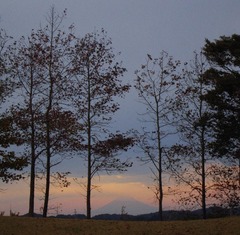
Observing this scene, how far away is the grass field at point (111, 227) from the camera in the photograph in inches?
907

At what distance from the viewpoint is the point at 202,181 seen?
33219 mm

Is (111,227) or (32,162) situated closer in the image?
(111,227)

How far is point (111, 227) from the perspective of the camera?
950 inches

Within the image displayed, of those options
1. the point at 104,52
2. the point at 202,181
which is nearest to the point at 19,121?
the point at 104,52

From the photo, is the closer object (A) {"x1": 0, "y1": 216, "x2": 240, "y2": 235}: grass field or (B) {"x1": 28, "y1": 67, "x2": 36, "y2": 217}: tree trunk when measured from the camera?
(A) {"x1": 0, "y1": 216, "x2": 240, "y2": 235}: grass field

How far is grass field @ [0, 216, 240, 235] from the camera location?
2303 cm

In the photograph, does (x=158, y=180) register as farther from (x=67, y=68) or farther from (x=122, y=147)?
(x=67, y=68)

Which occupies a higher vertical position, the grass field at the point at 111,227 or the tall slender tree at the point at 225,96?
the tall slender tree at the point at 225,96

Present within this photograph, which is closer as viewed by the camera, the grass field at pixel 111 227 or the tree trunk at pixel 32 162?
the grass field at pixel 111 227

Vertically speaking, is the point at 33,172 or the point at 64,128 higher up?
the point at 64,128

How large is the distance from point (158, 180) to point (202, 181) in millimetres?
3082

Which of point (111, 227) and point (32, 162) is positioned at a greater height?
point (32, 162)

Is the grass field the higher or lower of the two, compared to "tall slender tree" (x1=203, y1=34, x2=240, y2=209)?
lower

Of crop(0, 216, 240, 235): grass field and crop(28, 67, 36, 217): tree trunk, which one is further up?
crop(28, 67, 36, 217): tree trunk
